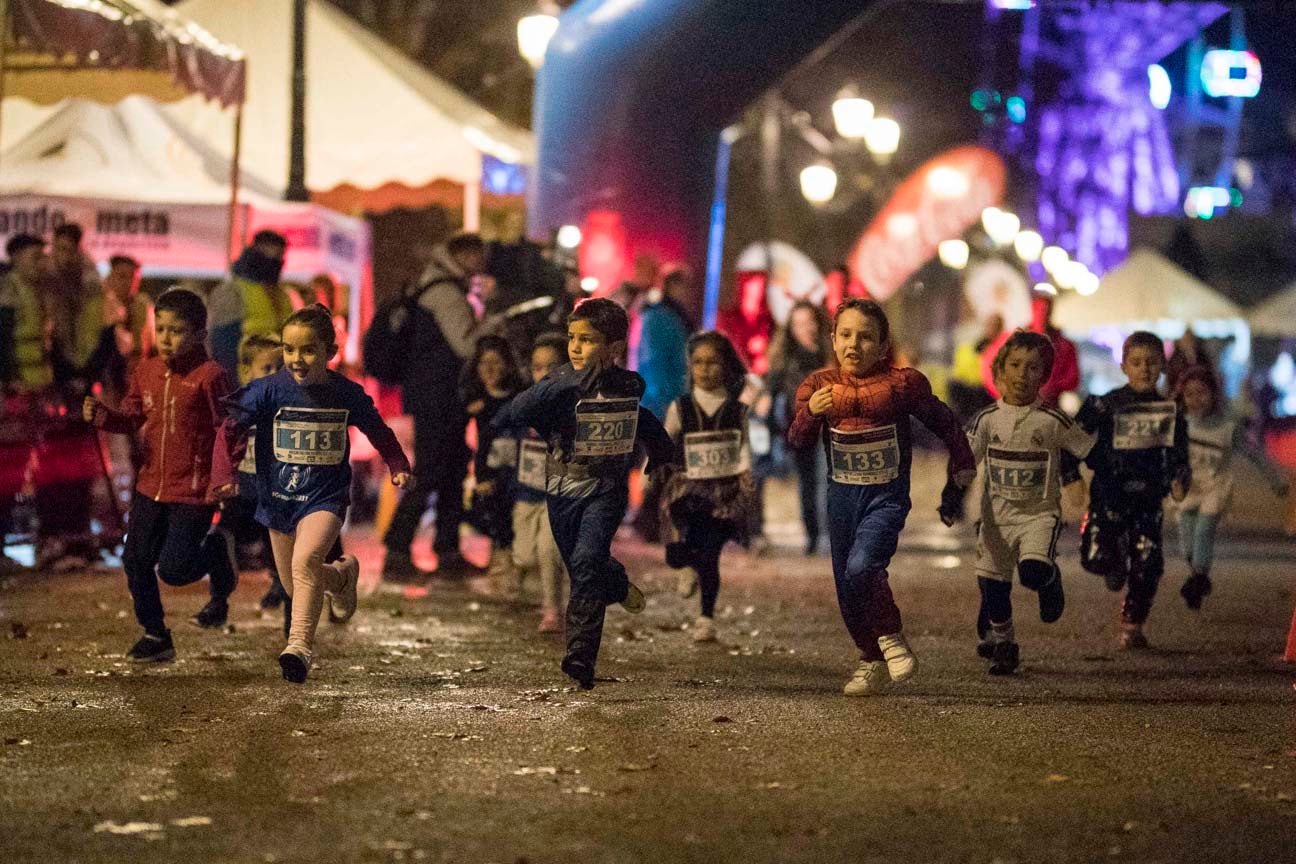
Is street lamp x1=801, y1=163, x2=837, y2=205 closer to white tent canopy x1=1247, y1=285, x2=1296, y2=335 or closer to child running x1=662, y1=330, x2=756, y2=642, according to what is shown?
white tent canopy x1=1247, y1=285, x2=1296, y2=335

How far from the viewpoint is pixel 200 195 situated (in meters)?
16.5

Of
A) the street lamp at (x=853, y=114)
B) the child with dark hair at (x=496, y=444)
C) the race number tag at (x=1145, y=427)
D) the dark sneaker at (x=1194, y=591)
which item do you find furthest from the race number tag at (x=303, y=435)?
the street lamp at (x=853, y=114)

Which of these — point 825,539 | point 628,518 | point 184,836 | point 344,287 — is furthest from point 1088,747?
point 344,287

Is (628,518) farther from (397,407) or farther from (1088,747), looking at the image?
(1088,747)

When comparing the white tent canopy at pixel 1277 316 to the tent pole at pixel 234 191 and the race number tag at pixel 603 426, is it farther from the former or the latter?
the race number tag at pixel 603 426

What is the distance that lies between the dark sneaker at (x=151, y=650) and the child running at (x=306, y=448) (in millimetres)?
895

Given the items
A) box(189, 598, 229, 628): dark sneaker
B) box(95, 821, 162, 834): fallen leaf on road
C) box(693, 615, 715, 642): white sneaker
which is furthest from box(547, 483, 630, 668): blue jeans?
box(95, 821, 162, 834): fallen leaf on road

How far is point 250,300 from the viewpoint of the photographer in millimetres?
12273

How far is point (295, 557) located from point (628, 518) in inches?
380

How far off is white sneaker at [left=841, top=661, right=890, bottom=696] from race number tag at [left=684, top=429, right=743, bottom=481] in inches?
84.9

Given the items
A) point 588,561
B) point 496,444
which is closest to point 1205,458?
point 496,444

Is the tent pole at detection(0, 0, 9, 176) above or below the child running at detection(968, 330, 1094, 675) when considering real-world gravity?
above

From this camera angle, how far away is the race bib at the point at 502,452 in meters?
11.5

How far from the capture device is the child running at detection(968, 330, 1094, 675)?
28.8 ft
